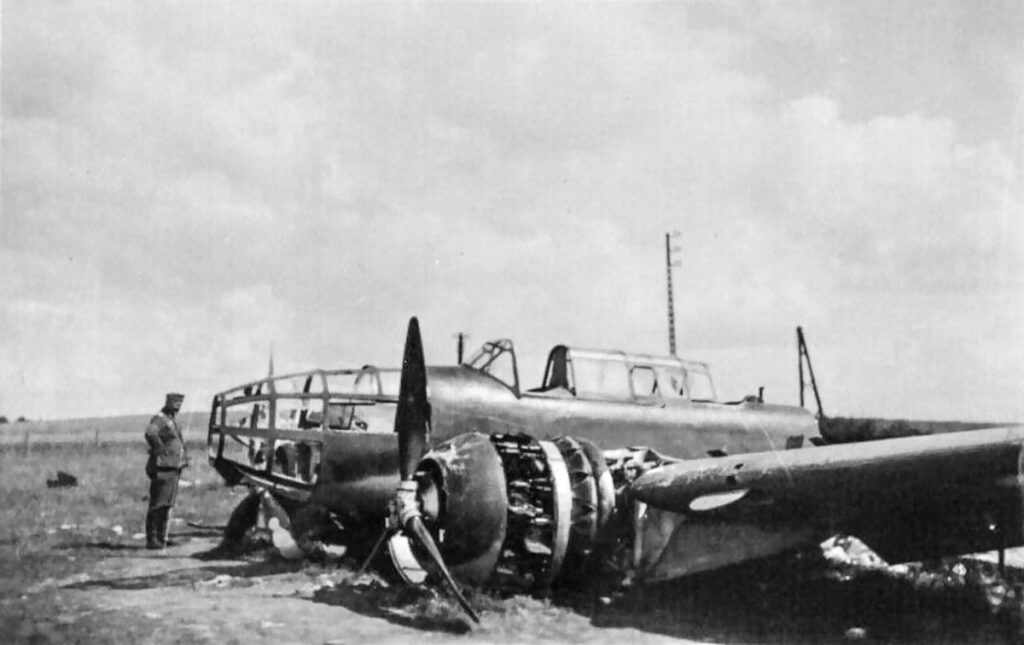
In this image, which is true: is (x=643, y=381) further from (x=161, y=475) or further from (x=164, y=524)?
(x=164, y=524)

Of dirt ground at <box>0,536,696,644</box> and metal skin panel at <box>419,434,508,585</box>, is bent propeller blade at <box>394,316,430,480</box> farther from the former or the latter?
metal skin panel at <box>419,434,508,585</box>

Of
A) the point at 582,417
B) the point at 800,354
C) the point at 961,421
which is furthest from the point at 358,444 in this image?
the point at 800,354

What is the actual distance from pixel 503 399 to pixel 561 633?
3.41 m

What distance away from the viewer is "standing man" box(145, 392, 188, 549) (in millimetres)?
12234

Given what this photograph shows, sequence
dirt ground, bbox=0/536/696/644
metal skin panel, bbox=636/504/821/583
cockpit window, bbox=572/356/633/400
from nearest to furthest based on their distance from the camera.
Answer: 1. dirt ground, bbox=0/536/696/644
2. metal skin panel, bbox=636/504/821/583
3. cockpit window, bbox=572/356/633/400

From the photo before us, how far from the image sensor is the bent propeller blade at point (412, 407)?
934cm

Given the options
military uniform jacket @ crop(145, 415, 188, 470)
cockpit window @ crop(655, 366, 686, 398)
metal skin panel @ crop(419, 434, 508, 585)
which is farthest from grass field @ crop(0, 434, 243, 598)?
cockpit window @ crop(655, 366, 686, 398)

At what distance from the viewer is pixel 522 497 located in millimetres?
7871

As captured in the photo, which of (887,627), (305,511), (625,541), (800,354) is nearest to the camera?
(887,627)

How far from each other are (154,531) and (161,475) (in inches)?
30.2

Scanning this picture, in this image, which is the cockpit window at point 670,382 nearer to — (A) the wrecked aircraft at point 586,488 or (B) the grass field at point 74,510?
(A) the wrecked aircraft at point 586,488

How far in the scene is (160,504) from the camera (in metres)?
12.3

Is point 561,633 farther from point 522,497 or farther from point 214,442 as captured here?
point 214,442

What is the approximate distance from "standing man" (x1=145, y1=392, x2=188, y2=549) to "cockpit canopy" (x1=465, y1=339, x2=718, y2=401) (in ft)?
15.5
